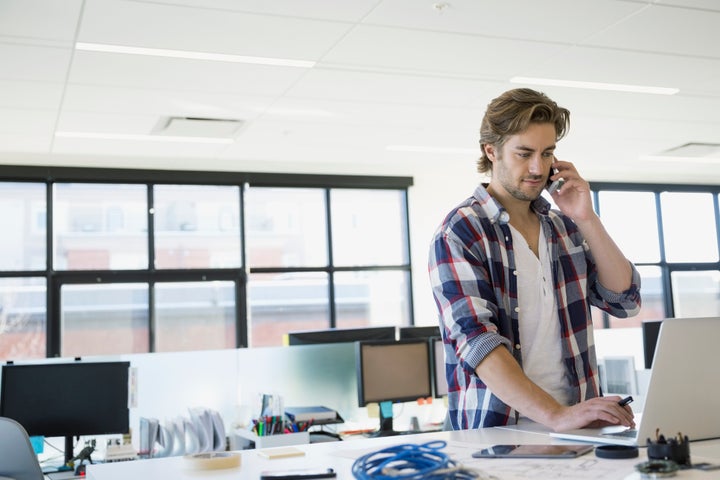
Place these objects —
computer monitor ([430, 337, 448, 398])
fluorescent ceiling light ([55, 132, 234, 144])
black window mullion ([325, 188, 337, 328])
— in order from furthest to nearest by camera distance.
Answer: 1. black window mullion ([325, 188, 337, 328])
2. fluorescent ceiling light ([55, 132, 234, 144])
3. computer monitor ([430, 337, 448, 398])

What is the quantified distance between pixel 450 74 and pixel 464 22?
863 mm

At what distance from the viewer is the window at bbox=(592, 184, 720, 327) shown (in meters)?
8.95

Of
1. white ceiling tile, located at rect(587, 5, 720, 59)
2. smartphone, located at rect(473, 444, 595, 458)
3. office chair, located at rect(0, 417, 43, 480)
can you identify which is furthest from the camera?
white ceiling tile, located at rect(587, 5, 720, 59)

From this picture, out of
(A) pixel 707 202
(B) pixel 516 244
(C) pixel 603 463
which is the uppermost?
(A) pixel 707 202

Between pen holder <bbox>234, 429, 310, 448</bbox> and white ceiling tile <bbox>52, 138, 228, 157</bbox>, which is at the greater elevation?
white ceiling tile <bbox>52, 138, 228, 157</bbox>

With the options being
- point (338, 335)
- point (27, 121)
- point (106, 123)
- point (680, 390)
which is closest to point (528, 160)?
point (680, 390)

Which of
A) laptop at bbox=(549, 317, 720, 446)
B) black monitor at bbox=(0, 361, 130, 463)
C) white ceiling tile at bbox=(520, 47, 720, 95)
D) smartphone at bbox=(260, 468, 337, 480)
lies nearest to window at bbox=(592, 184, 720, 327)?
white ceiling tile at bbox=(520, 47, 720, 95)

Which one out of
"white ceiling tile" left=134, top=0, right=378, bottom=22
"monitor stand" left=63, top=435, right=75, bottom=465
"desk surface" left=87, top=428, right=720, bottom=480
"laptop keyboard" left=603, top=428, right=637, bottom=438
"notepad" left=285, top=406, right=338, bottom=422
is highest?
"white ceiling tile" left=134, top=0, right=378, bottom=22

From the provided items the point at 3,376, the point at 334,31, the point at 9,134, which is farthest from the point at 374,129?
the point at 3,376

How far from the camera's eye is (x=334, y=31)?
3992 millimetres

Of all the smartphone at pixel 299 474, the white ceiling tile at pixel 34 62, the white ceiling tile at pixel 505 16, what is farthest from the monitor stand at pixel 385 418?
the smartphone at pixel 299 474

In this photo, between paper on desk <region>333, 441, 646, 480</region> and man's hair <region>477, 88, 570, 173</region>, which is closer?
paper on desk <region>333, 441, 646, 480</region>

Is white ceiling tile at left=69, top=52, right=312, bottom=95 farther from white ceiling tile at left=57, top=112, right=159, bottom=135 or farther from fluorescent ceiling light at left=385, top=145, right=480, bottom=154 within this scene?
Result: fluorescent ceiling light at left=385, top=145, right=480, bottom=154

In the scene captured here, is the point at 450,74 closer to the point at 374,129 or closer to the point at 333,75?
the point at 333,75
